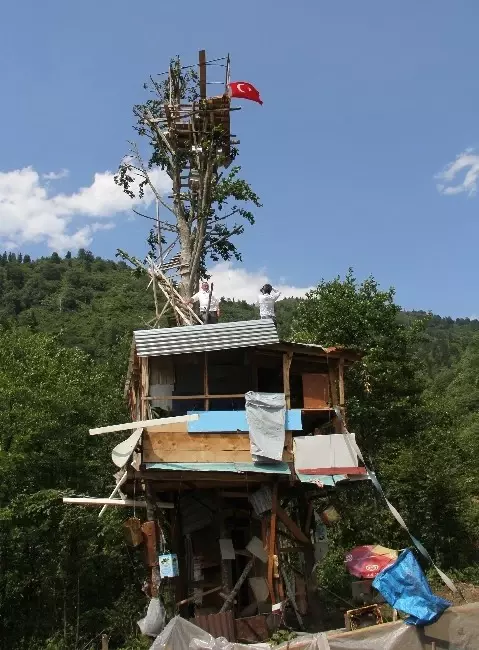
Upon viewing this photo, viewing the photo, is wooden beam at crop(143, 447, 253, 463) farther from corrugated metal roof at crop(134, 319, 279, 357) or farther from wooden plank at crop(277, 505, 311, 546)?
corrugated metal roof at crop(134, 319, 279, 357)

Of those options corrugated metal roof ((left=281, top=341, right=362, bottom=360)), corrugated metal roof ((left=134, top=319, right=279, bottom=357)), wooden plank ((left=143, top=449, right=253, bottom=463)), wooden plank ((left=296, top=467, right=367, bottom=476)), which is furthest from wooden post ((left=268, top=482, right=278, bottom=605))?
corrugated metal roof ((left=134, top=319, right=279, bottom=357))

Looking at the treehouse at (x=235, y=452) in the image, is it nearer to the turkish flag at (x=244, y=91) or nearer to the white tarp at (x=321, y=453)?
the white tarp at (x=321, y=453)

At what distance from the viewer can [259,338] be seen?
1372 centimetres

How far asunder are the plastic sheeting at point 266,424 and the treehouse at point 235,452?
23mm

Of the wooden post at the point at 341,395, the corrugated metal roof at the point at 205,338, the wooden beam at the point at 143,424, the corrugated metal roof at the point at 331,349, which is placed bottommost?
the wooden beam at the point at 143,424

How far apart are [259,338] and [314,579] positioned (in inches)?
301

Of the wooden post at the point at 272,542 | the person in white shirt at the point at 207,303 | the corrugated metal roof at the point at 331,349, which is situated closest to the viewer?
the wooden post at the point at 272,542

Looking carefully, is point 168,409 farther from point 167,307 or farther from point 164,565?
point 167,307

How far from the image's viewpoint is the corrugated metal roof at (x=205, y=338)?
1372cm

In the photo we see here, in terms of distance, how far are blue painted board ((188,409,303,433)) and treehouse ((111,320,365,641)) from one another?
2cm

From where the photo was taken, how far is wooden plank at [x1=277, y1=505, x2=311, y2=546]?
1454cm

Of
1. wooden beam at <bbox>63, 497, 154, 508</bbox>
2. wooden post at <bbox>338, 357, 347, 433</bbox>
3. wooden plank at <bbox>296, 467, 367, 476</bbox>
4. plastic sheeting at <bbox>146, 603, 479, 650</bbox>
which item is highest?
wooden post at <bbox>338, 357, 347, 433</bbox>

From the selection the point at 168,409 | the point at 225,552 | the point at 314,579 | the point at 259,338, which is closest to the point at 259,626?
the point at 225,552

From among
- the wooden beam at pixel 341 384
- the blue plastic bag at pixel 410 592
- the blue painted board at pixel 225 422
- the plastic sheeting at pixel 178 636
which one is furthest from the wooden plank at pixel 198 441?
the blue plastic bag at pixel 410 592
